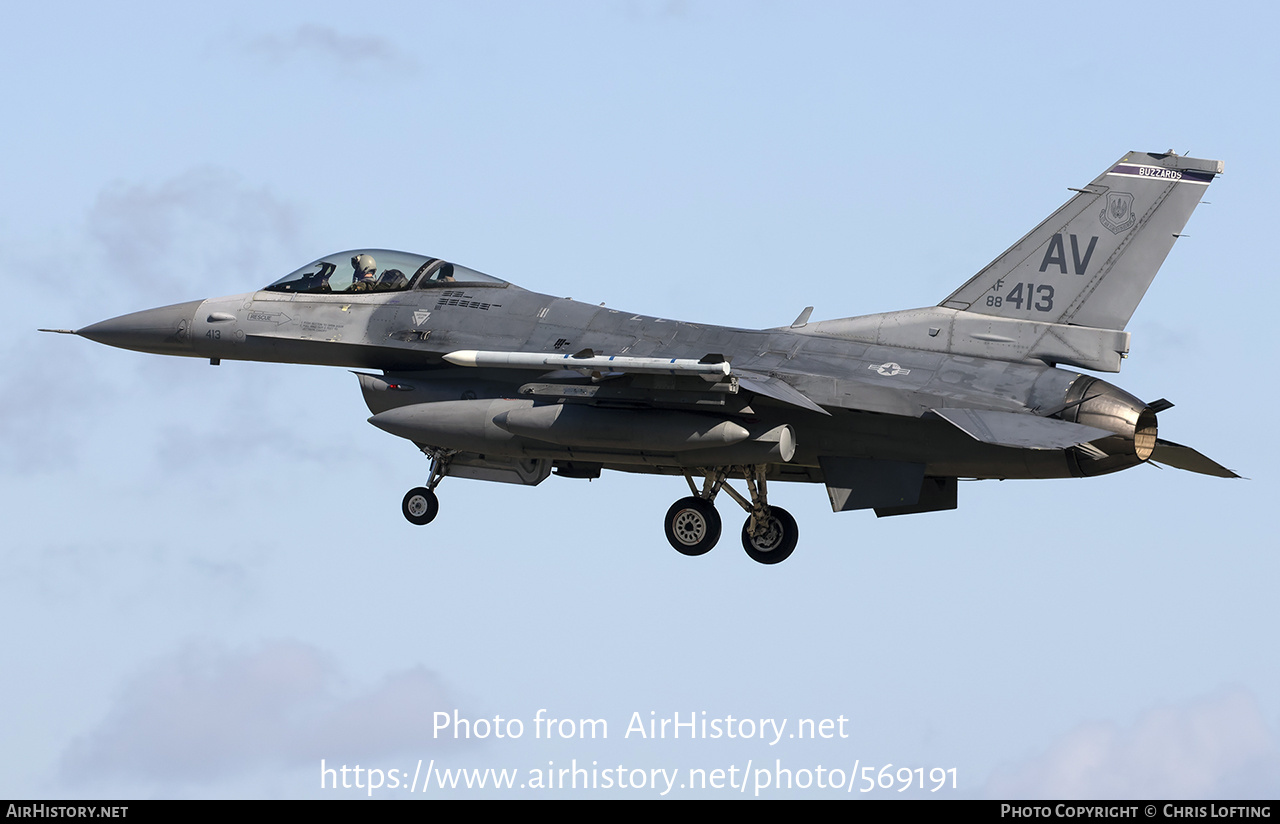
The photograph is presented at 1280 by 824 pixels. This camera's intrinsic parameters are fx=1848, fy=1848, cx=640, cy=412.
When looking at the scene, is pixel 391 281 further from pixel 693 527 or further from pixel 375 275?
pixel 693 527

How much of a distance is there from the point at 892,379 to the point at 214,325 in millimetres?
9199

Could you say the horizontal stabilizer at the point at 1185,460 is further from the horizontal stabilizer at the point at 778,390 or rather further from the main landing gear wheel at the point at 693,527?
the main landing gear wheel at the point at 693,527

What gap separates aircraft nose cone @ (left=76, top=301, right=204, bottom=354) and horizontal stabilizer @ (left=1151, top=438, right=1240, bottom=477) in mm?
12578

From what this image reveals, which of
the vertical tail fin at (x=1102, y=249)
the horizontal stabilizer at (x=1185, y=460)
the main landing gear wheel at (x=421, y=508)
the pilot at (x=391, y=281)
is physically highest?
the vertical tail fin at (x=1102, y=249)

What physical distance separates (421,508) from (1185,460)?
9418mm

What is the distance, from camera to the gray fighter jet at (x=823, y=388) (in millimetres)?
20609

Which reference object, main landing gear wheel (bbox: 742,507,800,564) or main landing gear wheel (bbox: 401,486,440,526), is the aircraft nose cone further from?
main landing gear wheel (bbox: 742,507,800,564)

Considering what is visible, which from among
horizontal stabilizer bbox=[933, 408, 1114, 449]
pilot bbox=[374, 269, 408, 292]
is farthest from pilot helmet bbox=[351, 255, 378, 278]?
horizontal stabilizer bbox=[933, 408, 1114, 449]

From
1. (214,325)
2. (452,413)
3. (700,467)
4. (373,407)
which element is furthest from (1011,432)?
(214,325)

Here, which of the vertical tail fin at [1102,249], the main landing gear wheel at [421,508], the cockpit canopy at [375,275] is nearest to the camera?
the vertical tail fin at [1102,249]

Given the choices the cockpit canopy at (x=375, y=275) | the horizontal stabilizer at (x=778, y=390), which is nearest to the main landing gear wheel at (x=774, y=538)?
the horizontal stabilizer at (x=778, y=390)

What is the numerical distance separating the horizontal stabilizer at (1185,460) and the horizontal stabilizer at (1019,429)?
1.87m

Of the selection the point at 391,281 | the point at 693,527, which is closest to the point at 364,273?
the point at 391,281

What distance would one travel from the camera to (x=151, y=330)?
24.8 meters
